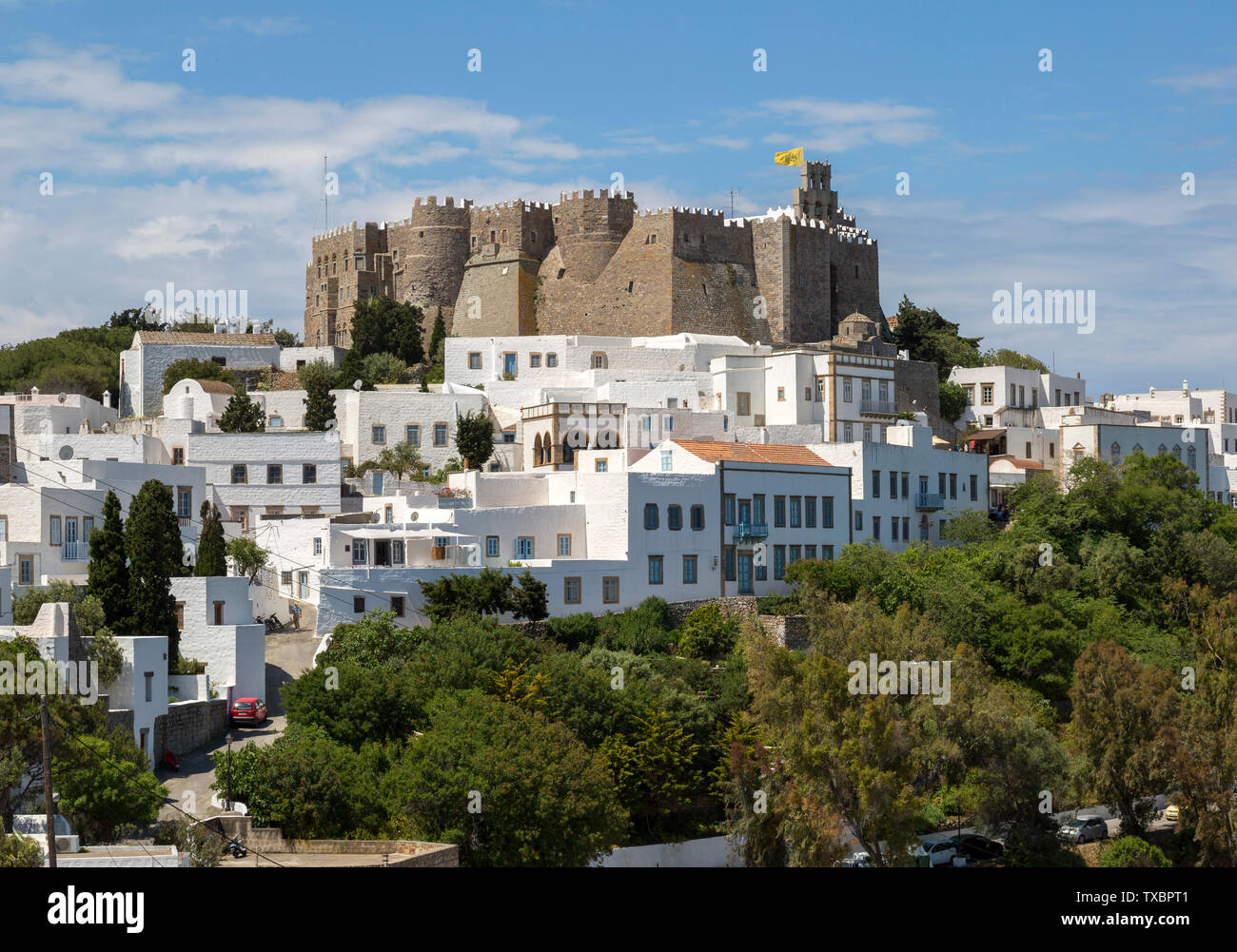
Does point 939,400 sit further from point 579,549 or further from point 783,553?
point 579,549

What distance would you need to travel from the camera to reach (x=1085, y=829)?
1452 inches

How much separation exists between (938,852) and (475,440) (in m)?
24.2

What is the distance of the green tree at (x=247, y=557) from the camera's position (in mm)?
41719

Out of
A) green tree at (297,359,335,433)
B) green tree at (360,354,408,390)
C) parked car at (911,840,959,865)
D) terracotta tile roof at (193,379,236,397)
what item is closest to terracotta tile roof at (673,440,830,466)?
parked car at (911,840,959,865)

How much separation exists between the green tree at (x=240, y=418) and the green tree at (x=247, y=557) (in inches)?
470

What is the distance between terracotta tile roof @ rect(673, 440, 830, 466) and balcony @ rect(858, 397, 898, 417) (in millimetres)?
6023

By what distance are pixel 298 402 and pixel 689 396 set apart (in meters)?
14.4

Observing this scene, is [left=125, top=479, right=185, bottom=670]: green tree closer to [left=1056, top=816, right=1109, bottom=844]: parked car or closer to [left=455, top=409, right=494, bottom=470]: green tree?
[left=455, top=409, right=494, bottom=470]: green tree

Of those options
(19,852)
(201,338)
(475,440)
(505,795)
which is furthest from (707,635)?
(201,338)

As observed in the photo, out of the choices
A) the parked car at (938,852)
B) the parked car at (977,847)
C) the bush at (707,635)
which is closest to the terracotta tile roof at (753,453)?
the bush at (707,635)

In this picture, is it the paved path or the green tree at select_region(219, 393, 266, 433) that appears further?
the green tree at select_region(219, 393, 266, 433)

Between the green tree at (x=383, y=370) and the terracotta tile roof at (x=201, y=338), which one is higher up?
the terracotta tile roof at (x=201, y=338)

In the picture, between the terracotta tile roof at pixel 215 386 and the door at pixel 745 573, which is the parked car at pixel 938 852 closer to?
the door at pixel 745 573

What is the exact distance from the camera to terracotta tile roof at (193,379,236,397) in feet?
191
